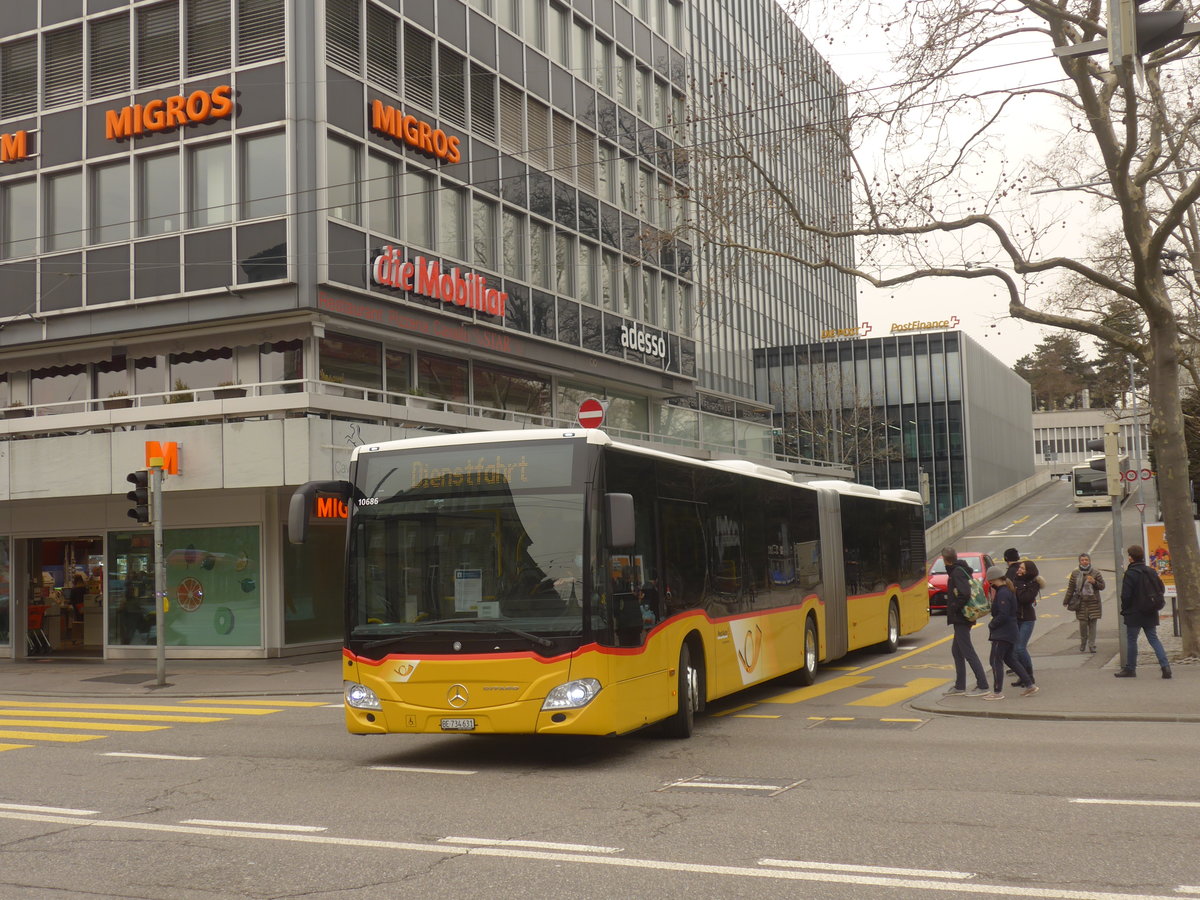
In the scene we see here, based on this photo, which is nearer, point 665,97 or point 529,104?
point 529,104

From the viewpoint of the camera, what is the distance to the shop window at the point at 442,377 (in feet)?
91.9

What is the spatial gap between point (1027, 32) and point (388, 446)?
10419 millimetres

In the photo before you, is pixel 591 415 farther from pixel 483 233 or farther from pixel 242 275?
pixel 483 233

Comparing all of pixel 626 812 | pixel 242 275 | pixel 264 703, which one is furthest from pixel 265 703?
pixel 626 812

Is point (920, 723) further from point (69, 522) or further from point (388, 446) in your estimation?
point (69, 522)

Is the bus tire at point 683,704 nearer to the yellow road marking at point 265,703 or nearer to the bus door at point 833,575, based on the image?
the bus door at point 833,575

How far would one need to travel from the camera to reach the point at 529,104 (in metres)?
31.2

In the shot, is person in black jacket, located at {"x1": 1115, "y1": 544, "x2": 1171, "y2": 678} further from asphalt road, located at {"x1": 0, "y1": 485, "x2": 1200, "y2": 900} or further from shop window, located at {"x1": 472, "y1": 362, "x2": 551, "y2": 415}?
shop window, located at {"x1": 472, "y1": 362, "x2": 551, "y2": 415}

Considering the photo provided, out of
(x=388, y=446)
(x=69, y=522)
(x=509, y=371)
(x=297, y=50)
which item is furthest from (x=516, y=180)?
(x=388, y=446)

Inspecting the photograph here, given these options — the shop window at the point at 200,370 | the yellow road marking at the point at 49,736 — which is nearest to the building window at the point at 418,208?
the shop window at the point at 200,370

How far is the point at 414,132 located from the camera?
88.4 ft

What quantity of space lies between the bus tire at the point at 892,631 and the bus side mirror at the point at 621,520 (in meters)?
13.2

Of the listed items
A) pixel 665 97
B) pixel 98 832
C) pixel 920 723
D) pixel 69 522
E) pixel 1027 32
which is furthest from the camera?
pixel 665 97

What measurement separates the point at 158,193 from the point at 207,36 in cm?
322
